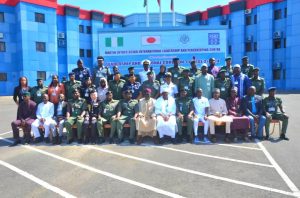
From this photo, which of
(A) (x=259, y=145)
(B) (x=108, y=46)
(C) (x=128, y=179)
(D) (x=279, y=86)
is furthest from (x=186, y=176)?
(D) (x=279, y=86)

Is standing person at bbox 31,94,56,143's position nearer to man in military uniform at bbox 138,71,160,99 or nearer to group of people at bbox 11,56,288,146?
group of people at bbox 11,56,288,146

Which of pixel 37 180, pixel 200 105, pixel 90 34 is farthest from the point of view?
pixel 90 34

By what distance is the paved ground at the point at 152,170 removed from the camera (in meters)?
5.00

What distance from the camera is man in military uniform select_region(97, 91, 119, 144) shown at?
878cm

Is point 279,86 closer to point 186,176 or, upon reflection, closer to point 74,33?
point 74,33

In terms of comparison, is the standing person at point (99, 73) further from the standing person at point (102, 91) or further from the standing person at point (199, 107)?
the standing person at point (199, 107)

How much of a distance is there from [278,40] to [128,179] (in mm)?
37781

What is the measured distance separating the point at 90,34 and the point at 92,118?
36.5 m

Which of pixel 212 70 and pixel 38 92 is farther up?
pixel 212 70

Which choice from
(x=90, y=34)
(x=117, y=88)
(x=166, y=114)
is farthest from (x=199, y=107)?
(x=90, y=34)

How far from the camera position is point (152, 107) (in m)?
9.14

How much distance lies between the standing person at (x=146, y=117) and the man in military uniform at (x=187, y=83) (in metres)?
0.99

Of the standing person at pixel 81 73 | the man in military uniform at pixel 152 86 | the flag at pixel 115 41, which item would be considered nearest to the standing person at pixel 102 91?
the standing person at pixel 81 73

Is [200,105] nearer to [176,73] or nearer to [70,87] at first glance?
[176,73]
